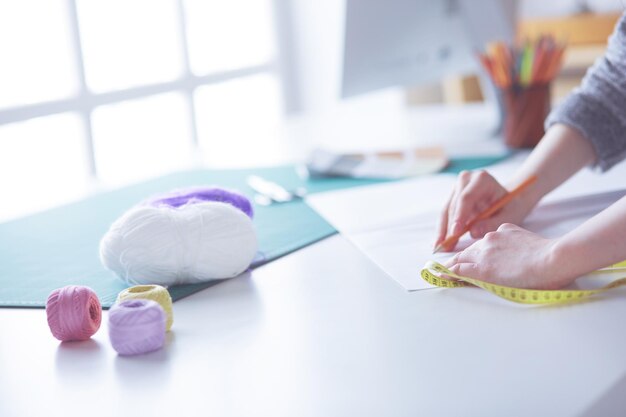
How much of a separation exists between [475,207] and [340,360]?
440 mm

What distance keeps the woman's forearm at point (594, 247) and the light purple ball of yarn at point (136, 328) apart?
37cm

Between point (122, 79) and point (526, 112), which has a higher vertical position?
point (526, 112)

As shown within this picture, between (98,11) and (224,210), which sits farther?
(98,11)

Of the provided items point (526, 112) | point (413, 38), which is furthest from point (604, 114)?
point (413, 38)

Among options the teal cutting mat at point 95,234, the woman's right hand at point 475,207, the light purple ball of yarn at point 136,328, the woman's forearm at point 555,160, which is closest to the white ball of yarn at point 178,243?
the teal cutting mat at point 95,234

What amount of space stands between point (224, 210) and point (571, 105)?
0.58 meters

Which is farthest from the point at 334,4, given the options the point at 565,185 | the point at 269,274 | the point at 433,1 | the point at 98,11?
the point at 269,274

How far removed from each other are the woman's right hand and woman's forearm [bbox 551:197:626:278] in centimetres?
20

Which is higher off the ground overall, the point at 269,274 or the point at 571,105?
the point at 571,105

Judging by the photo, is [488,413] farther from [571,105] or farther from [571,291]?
[571,105]

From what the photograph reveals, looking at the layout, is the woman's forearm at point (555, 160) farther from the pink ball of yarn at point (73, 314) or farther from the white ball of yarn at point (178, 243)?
the pink ball of yarn at point (73, 314)

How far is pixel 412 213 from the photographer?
4.05ft

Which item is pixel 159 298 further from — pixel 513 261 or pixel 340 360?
pixel 513 261

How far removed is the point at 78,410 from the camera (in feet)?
2.20
